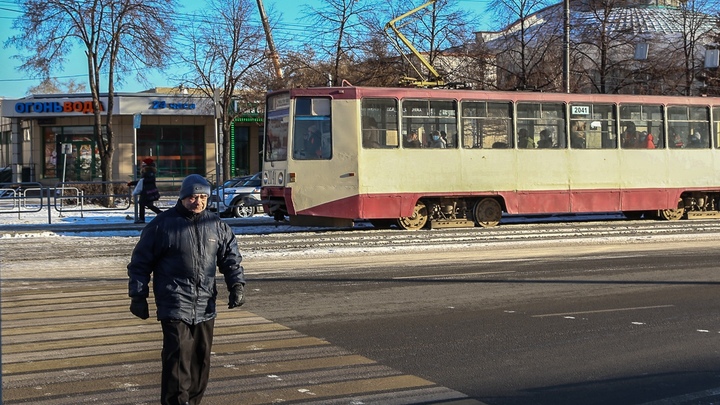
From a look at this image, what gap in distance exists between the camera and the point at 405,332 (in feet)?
30.4

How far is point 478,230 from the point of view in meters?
21.3

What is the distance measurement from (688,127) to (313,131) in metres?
10.9

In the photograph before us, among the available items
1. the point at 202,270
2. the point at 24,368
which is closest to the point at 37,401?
the point at 24,368

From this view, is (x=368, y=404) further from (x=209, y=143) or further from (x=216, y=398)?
(x=209, y=143)

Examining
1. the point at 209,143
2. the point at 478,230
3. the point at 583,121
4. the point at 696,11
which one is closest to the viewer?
the point at 478,230

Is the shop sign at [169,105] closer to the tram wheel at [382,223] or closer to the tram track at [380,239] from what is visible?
the tram track at [380,239]

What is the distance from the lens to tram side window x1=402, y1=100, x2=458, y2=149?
→ 2086 centimetres

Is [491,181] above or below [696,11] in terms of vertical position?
below

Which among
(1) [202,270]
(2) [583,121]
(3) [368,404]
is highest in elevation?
(2) [583,121]

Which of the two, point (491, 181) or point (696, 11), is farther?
point (696, 11)

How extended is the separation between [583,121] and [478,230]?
4375 millimetres

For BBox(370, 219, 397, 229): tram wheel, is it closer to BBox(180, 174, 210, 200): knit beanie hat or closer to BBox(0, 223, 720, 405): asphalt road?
BBox(0, 223, 720, 405): asphalt road

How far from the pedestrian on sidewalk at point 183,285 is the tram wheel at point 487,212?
16.8 metres

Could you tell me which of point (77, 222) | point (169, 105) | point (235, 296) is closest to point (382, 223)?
point (77, 222)
